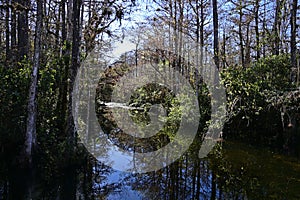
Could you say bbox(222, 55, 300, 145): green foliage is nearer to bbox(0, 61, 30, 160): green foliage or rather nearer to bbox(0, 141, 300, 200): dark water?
bbox(0, 141, 300, 200): dark water

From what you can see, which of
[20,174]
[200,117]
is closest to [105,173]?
[20,174]

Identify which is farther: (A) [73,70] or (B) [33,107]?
(A) [73,70]

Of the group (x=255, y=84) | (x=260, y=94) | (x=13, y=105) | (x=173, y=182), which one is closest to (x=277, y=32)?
(x=255, y=84)

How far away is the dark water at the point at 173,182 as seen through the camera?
5770mm

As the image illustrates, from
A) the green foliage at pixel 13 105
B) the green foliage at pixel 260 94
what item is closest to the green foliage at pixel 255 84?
the green foliage at pixel 260 94

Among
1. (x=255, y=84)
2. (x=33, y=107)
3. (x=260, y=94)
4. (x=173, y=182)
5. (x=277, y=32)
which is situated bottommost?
(x=173, y=182)

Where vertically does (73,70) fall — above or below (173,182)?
above

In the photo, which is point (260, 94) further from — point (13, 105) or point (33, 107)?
point (13, 105)

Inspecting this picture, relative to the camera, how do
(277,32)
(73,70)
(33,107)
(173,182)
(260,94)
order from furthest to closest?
(277,32), (260,94), (73,70), (33,107), (173,182)

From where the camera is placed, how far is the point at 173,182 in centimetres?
656

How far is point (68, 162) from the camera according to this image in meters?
7.14

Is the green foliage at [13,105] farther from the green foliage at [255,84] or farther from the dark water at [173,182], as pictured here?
the green foliage at [255,84]

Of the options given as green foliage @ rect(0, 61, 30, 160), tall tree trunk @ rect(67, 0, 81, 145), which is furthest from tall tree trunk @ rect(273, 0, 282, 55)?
green foliage @ rect(0, 61, 30, 160)

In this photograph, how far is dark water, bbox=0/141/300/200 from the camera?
227 inches
